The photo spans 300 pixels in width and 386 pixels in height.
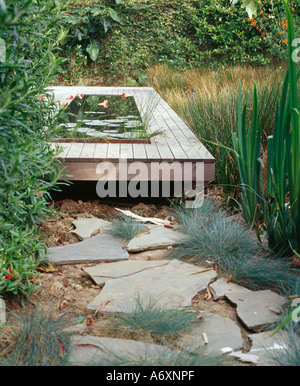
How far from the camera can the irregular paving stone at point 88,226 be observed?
307cm

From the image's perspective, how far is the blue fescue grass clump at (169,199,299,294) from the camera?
7.89 feet

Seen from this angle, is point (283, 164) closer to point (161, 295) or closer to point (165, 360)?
point (161, 295)

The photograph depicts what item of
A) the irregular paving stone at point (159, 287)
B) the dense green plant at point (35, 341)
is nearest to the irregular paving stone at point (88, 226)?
the irregular paving stone at point (159, 287)

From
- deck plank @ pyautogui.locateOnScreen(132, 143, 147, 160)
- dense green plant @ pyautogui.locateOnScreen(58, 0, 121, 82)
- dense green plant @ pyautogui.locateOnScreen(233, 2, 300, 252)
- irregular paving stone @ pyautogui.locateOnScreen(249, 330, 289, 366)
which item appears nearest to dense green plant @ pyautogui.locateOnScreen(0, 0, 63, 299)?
deck plank @ pyautogui.locateOnScreen(132, 143, 147, 160)

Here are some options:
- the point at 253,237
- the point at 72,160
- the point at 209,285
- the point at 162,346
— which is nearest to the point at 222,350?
the point at 162,346

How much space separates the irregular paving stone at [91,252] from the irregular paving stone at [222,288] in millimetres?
581

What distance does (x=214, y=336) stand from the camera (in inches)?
76.6

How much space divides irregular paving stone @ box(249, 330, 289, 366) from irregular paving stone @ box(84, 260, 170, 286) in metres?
0.80

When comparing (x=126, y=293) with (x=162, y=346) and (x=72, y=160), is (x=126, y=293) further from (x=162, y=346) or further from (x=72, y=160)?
(x=72, y=160)

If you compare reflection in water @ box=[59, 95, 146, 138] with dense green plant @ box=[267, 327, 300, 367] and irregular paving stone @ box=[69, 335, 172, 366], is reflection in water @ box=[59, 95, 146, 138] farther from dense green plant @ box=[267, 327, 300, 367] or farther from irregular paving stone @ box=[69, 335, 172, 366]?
dense green plant @ box=[267, 327, 300, 367]

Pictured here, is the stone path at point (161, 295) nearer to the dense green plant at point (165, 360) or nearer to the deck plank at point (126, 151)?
the dense green plant at point (165, 360)

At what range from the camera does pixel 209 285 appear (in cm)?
240

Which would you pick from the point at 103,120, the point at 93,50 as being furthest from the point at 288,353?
the point at 93,50

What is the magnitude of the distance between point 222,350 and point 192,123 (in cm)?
308
